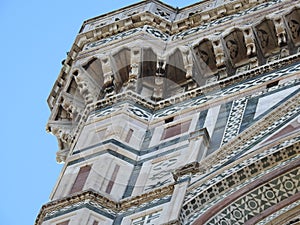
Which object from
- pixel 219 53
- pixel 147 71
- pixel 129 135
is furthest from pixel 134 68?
pixel 129 135

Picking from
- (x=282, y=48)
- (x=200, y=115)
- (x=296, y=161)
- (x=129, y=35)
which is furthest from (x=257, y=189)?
(x=129, y=35)

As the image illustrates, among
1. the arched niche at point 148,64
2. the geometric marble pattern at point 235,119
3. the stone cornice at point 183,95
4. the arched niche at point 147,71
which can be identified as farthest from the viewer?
the arched niche at point 148,64

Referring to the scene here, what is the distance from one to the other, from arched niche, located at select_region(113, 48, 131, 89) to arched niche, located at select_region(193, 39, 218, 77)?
2.30 ft

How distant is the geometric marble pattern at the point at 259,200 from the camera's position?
9.48 meters

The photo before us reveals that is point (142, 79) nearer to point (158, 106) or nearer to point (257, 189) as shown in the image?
point (158, 106)

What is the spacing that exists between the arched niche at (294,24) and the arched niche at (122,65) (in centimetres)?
165

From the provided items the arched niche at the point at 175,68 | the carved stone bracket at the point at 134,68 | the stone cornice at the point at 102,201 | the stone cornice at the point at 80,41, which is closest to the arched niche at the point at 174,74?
the arched niche at the point at 175,68

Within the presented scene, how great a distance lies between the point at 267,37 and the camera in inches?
485

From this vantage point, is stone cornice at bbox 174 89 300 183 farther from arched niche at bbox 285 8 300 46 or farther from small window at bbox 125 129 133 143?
arched niche at bbox 285 8 300 46

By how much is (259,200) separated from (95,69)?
364 centimetres

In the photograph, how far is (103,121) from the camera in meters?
11.7

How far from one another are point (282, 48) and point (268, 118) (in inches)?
61.8

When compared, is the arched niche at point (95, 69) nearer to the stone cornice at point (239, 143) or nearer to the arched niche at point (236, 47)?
the arched niche at point (236, 47)

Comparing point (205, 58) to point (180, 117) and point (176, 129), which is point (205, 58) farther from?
point (176, 129)
